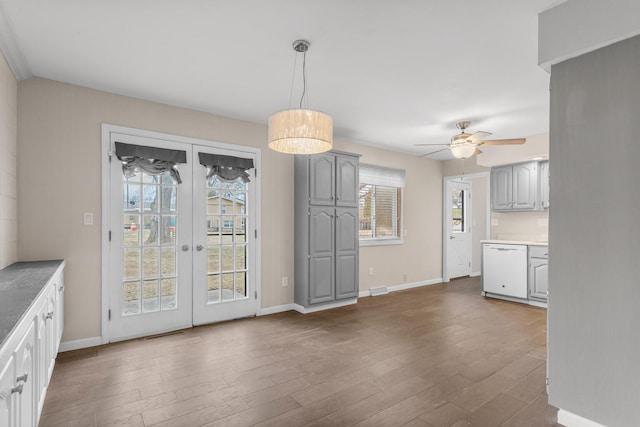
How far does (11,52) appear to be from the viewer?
2.57 m

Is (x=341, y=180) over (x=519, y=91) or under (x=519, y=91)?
under

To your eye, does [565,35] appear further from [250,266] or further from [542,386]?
[250,266]

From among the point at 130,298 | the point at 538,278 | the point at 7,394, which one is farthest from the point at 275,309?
the point at 538,278

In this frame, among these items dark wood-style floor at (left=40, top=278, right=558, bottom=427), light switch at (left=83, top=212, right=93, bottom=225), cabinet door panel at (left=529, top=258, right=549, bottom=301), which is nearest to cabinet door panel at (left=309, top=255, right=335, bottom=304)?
dark wood-style floor at (left=40, top=278, right=558, bottom=427)

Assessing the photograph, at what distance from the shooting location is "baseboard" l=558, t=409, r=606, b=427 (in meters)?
2.02

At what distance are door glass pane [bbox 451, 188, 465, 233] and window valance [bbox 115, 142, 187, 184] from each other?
562 centimetres

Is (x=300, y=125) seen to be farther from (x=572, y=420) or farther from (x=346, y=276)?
(x=346, y=276)

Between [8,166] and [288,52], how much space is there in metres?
2.44

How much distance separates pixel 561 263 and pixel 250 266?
131 inches

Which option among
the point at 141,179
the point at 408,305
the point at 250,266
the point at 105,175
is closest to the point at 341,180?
the point at 250,266

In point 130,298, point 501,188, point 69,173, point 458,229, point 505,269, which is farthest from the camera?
point 458,229

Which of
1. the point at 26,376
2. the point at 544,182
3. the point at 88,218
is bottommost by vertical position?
the point at 26,376

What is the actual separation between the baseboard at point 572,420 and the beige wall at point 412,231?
3.61m

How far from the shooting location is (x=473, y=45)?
254 cm
